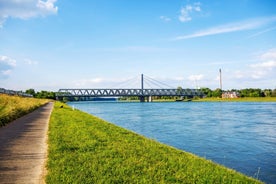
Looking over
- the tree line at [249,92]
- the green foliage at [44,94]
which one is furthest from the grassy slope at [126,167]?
the tree line at [249,92]

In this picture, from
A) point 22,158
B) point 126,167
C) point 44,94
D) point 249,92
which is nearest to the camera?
point 126,167

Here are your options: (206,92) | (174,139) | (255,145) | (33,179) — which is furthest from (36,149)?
(206,92)

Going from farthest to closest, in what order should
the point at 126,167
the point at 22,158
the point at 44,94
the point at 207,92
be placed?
1. the point at 207,92
2. the point at 44,94
3. the point at 22,158
4. the point at 126,167

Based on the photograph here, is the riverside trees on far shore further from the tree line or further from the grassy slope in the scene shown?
the grassy slope

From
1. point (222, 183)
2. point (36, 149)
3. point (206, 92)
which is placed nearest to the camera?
point (222, 183)

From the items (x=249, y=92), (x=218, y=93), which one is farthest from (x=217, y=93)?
(x=249, y=92)

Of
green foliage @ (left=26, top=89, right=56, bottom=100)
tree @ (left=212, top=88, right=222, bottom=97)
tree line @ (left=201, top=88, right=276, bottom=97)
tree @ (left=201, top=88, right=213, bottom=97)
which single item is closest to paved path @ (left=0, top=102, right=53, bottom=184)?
green foliage @ (left=26, top=89, right=56, bottom=100)

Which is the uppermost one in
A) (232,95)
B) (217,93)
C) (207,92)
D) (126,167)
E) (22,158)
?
(207,92)

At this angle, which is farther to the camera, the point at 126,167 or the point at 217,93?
the point at 217,93

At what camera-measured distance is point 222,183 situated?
8.05m

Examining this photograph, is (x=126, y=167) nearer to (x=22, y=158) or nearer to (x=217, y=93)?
(x=22, y=158)

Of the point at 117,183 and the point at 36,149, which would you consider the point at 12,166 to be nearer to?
the point at 36,149

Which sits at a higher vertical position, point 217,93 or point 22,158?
point 217,93

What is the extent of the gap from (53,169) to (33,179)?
2.98ft
